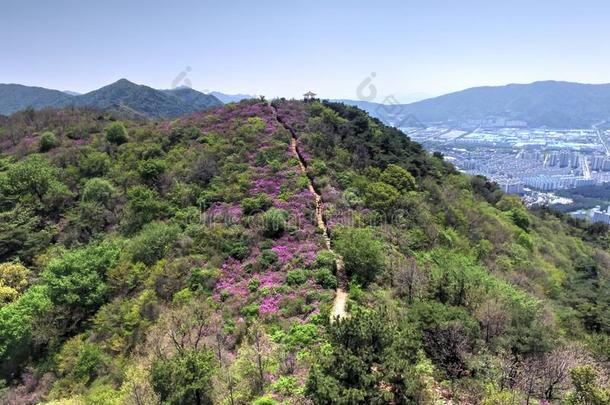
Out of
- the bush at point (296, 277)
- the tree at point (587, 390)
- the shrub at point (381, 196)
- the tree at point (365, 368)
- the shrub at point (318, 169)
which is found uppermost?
the shrub at point (318, 169)

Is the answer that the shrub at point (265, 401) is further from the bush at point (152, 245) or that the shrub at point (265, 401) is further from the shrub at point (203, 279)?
the bush at point (152, 245)

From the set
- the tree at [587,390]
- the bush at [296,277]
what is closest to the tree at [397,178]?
the bush at [296,277]

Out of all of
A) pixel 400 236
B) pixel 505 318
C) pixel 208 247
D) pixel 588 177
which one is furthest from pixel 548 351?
pixel 588 177

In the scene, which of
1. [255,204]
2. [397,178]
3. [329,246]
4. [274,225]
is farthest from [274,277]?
[397,178]

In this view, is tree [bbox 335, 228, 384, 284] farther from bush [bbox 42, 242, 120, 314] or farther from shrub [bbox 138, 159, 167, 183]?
shrub [bbox 138, 159, 167, 183]

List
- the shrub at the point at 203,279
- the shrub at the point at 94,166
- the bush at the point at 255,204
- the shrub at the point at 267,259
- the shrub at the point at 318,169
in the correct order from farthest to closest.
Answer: the shrub at the point at 94,166
the shrub at the point at 318,169
the bush at the point at 255,204
the shrub at the point at 267,259
the shrub at the point at 203,279

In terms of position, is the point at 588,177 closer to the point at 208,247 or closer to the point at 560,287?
the point at 560,287

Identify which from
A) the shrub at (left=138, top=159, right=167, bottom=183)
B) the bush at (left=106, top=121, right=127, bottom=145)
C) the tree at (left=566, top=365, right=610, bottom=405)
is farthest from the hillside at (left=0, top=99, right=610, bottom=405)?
the bush at (left=106, top=121, right=127, bottom=145)
